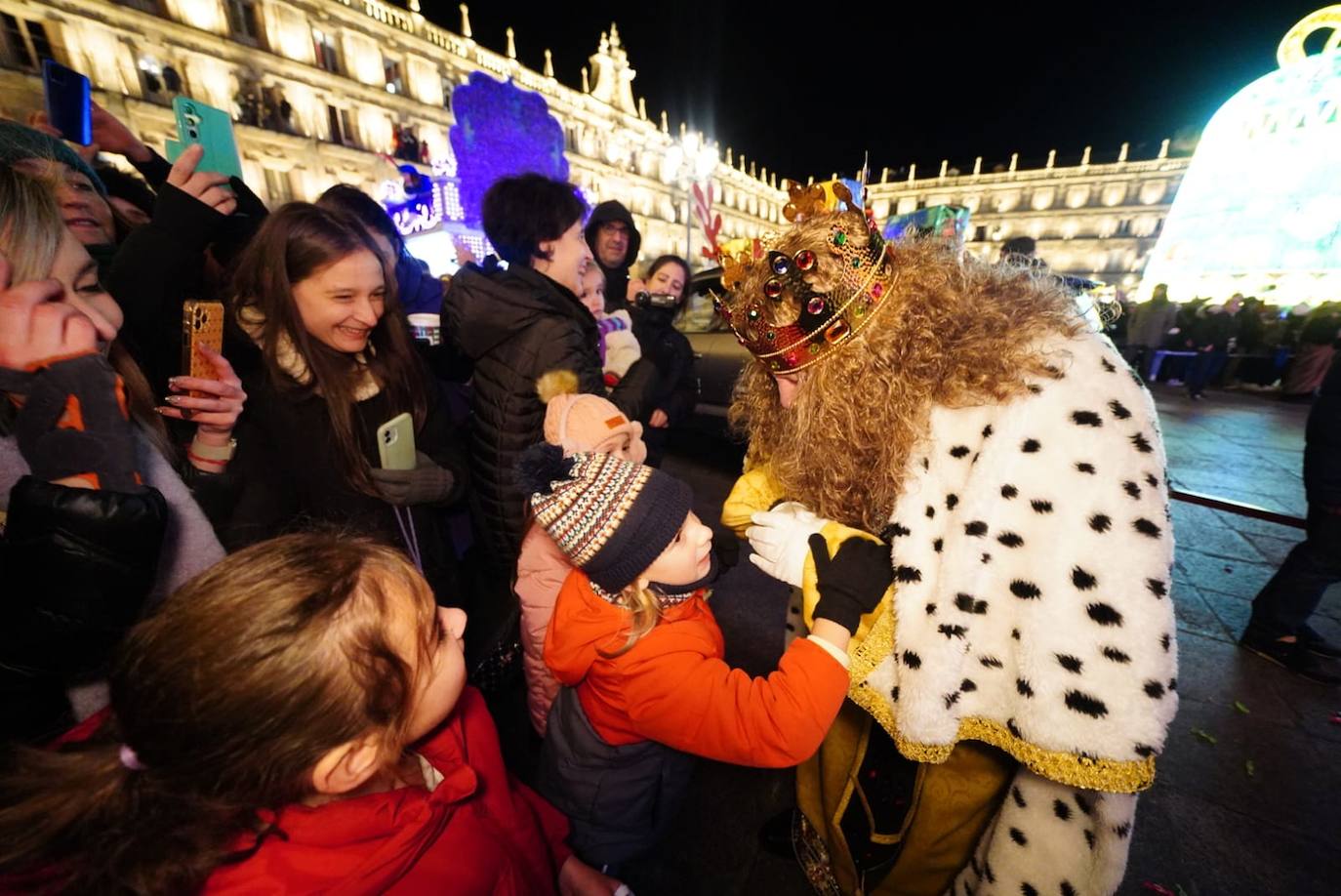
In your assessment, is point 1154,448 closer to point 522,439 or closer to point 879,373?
point 879,373

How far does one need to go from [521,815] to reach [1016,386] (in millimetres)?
1577

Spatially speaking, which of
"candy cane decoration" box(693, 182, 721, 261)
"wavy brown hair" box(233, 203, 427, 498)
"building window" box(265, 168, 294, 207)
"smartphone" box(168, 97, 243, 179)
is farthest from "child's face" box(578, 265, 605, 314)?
"building window" box(265, 168, 294, 207)

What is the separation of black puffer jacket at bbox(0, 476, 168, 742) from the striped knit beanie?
2.62 feet

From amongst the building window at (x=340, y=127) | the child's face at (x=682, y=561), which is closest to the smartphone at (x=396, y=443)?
the child's face at (x=682, y=561)

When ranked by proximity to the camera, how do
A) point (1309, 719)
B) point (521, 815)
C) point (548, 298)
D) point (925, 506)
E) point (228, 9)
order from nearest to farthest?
point (925, 506) → point (521, 815) → point (548, 298) → point (1309, 719) → point (228, 9)

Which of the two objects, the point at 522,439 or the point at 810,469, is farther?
the point at 522,439

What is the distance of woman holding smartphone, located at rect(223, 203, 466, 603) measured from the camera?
5.78ft

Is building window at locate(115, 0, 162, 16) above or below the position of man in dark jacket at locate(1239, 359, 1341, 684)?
above

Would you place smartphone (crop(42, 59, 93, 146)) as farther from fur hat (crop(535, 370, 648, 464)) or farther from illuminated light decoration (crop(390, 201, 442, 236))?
illuminated light decoration (crop(390, 201, 442, 236))

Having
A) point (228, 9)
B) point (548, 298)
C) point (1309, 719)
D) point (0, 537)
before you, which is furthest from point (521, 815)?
point (228, 9)

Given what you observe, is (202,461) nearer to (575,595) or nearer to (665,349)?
(575,595)

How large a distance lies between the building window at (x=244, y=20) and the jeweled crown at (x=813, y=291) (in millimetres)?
33649

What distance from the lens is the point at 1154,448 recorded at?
96cm

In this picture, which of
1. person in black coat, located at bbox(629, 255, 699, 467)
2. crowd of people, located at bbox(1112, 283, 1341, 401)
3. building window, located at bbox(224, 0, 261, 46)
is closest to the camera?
person in black coat, located at bbox(629, 255, 699, 467)
